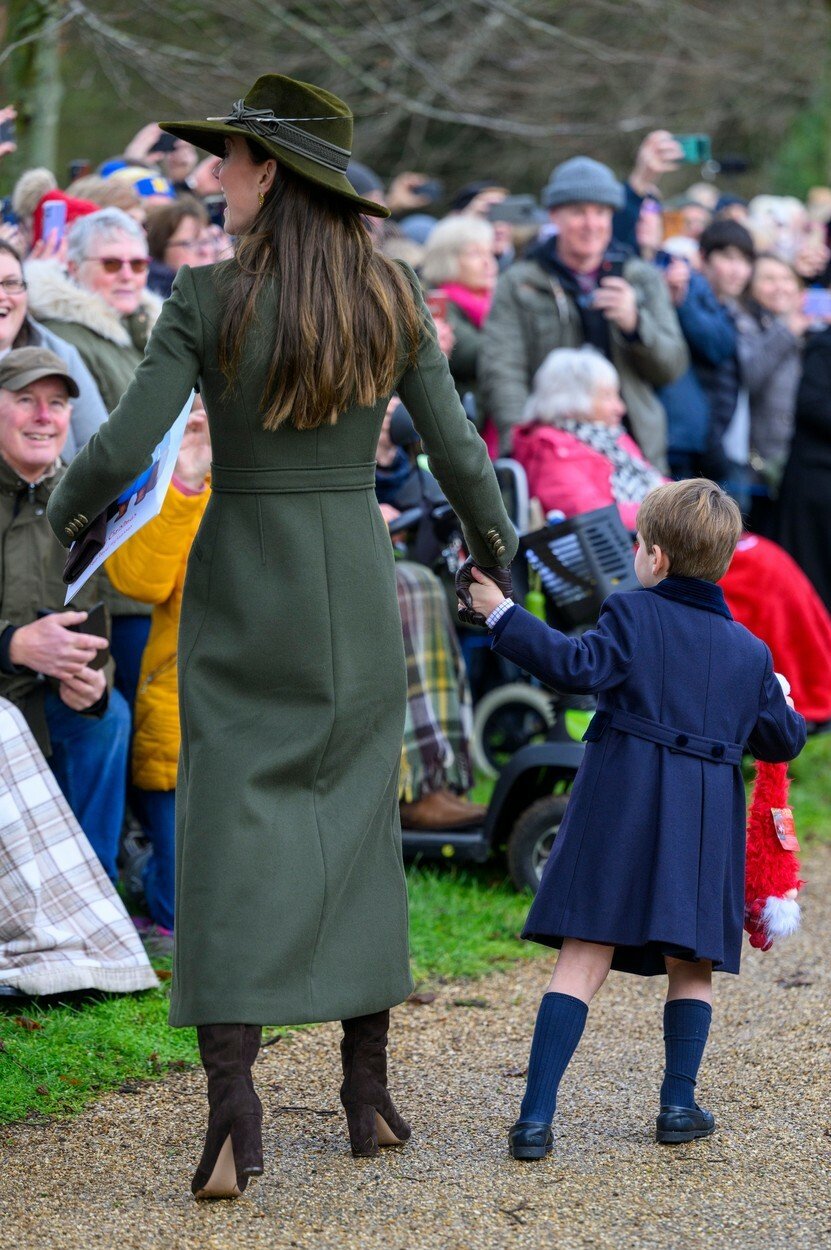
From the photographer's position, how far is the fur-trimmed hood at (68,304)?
5859mm

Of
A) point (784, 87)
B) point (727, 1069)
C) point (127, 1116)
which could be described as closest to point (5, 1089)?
point (127, 1116)

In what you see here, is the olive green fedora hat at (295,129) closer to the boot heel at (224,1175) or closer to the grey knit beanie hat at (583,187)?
the boot heel at (224,1175)

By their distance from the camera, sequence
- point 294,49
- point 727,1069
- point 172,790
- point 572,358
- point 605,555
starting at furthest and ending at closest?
1. point 294,49
2. point 572,358
3. point 605,555
4. point 172,790
5. point 727,1069

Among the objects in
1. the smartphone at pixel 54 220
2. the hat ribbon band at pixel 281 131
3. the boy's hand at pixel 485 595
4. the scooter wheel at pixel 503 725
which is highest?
the hat ribbon band at pixel 281 131

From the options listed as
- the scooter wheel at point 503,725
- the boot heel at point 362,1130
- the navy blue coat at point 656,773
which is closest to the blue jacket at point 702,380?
the scooter wheel at point 503,725

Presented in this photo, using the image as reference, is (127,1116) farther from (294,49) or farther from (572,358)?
(294,49)

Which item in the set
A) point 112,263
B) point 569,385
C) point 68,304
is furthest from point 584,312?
point 68,304

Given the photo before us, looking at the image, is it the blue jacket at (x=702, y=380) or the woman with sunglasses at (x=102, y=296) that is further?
the blue jacket at (x=702, y=380)

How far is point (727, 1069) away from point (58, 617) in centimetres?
211

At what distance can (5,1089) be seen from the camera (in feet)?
13.4

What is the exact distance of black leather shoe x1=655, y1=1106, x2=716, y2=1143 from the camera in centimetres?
378

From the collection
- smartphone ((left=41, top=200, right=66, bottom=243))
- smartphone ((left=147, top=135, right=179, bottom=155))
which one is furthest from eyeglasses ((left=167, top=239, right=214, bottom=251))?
smartphone ((left=147, top=135, right=179, bottom=155))

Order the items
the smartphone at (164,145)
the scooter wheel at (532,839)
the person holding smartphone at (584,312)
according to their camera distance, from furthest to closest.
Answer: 1. the smartphone at (164,145)
2. the person holding smartphone at (584,312)
3. the scooter wheel at (532,839)

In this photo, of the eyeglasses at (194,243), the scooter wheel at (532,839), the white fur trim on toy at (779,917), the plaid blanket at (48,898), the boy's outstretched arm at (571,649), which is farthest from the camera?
the eyeglasses at (194,243)
